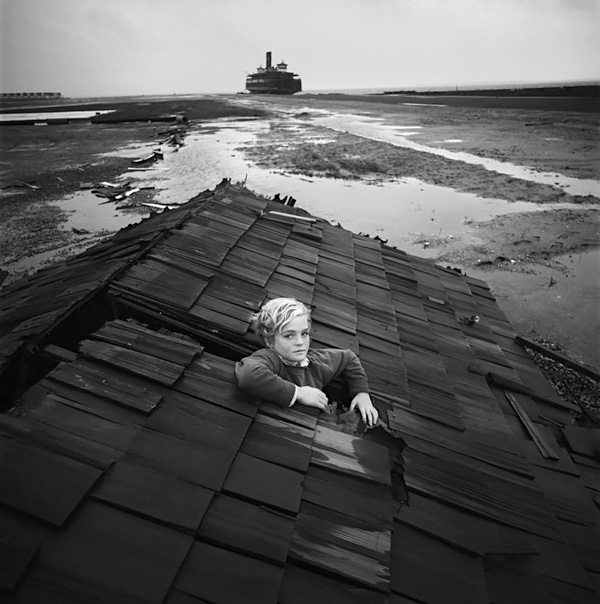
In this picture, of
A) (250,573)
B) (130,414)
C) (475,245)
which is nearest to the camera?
(250,573)

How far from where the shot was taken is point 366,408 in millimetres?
2969

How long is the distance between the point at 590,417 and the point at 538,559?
3858 millimetres

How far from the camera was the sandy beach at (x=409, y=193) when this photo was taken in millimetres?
12297

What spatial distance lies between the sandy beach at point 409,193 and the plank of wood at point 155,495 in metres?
10.2

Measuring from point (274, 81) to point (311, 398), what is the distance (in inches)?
6841

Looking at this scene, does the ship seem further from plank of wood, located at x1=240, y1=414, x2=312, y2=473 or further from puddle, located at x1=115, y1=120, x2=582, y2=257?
plank of wood, located at x1=240, y1=414, x2=312, y2=473

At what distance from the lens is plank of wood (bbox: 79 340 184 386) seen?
2.53 metres

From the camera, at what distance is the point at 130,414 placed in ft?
7.44

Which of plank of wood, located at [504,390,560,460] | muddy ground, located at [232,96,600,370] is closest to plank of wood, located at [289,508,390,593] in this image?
plank of wood, located at [504,390,560,460]

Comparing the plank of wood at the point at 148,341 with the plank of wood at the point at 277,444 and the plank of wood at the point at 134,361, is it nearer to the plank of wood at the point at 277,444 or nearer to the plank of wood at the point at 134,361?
the plank of wood at the point at 134,361

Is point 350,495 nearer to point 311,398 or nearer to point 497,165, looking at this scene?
point 311,398

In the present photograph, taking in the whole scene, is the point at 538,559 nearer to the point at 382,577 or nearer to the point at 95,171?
the point at 382,577

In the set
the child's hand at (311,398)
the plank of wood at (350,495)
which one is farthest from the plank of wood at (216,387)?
the plank of wood at (350,495)

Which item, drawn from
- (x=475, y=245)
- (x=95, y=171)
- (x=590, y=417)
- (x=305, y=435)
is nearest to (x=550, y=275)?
(x=475, y=245)
